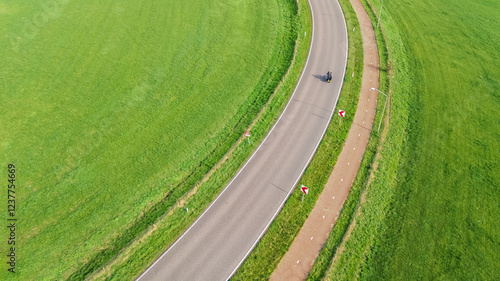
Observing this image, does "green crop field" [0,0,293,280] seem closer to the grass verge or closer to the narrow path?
the narrow path

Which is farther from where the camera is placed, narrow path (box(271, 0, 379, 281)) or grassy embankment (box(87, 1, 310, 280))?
narrow path (box(271, 0, 379, 281))

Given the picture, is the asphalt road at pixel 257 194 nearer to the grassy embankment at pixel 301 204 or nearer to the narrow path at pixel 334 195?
the grassy embankment at pixel 301 204

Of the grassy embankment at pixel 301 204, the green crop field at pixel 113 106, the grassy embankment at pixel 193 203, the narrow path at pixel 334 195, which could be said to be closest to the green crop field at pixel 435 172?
the narrow path at pixel 334 195

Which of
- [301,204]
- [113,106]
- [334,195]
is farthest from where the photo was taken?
[113,106]

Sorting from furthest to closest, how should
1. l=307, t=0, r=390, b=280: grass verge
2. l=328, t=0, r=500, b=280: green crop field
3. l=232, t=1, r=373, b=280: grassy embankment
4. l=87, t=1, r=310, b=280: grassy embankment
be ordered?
l=328, t=0, r=500, b=280: green crop field
l=307, t=0, r=390, b=280: grass verge
l=232, t=1, r=373, b=280: grassy embankment
l=87, t=1, r=310, b=280: grassy embankment

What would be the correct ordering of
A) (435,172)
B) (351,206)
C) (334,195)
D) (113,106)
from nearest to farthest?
(351,206)
(334,195)
(435,172)
(113,106)

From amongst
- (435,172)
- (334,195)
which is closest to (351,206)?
(334,195)

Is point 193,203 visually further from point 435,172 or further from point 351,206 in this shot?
point 435,172

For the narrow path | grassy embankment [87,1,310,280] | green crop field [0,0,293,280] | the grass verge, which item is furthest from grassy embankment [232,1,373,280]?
green crop field [0,0,293,280]

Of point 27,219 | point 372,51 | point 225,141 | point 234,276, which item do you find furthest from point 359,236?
point 372,51
